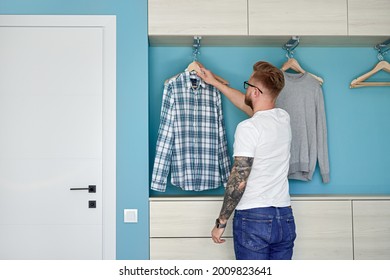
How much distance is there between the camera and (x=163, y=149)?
2857mm

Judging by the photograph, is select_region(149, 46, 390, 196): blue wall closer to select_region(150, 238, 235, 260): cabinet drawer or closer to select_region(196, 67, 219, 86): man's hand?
select_region(196, 67, 219, 86): man's hand

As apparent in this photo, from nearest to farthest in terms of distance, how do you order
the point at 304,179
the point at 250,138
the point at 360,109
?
the point at 250,138
the point at 304,179
the point at 360,109

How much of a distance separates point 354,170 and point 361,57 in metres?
0.86

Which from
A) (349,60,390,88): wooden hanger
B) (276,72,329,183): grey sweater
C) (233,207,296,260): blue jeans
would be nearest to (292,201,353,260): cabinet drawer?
(276,72,329,183): grey sweater

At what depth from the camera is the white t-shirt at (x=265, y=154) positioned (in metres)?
2.04

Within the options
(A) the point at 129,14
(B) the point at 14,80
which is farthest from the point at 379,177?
(B) the point at 14,80

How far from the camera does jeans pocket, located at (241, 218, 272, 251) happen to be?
2.05m

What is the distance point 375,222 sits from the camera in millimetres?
2824

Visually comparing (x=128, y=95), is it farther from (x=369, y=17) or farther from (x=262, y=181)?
(x=369, y=17)

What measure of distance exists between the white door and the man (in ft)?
3.53

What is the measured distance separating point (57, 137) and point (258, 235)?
1.58 metres

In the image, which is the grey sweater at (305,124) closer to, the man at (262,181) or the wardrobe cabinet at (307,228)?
the wardrobe cabinet at (307,228)

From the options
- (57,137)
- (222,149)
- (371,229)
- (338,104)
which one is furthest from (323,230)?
(57,137)

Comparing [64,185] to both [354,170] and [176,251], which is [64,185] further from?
[354,170]
